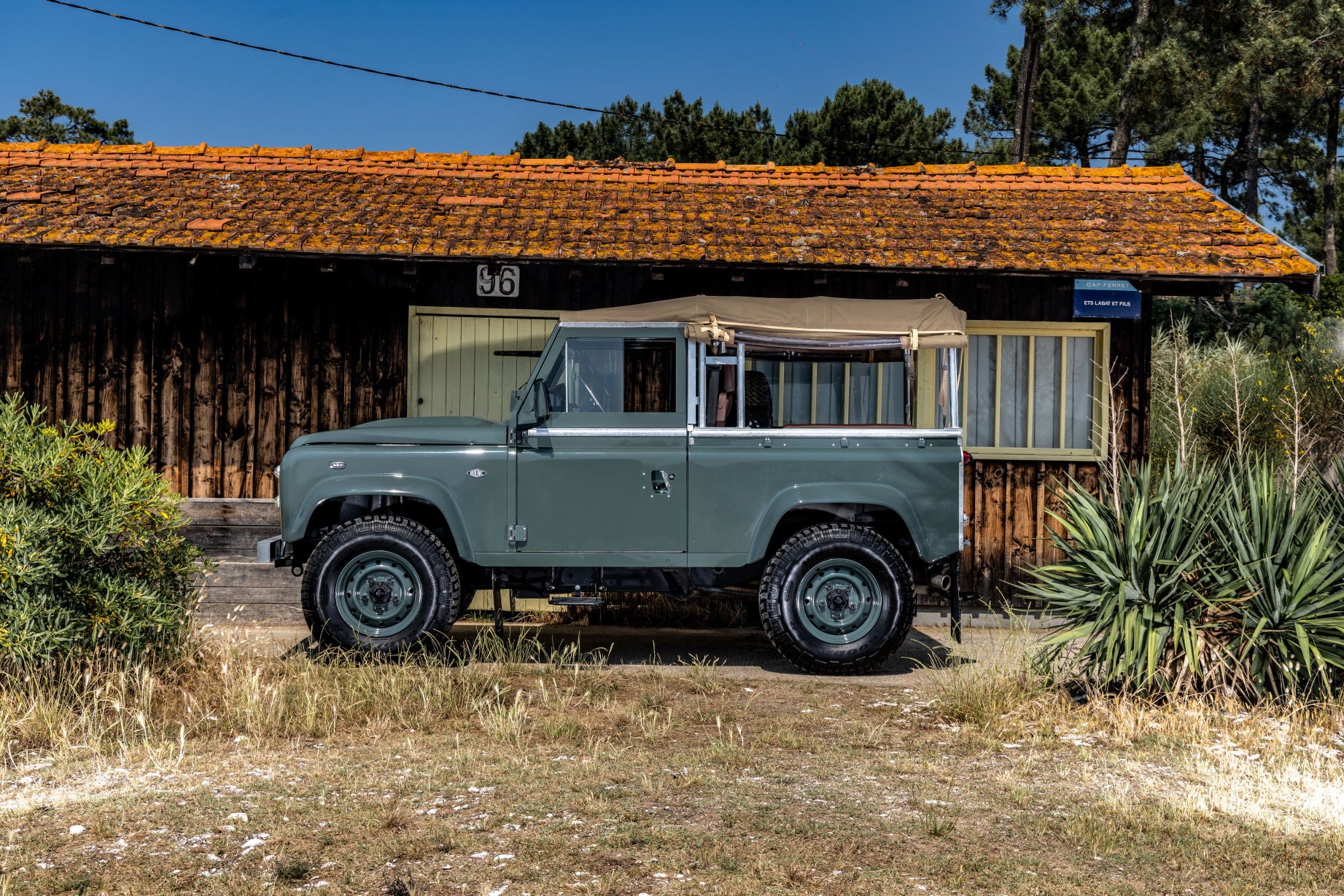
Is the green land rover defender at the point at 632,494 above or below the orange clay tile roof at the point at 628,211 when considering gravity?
below

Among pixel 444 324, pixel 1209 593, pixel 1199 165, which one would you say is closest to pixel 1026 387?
pixel 1209 593

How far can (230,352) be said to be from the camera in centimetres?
1075

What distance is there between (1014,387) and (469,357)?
507 centimetres

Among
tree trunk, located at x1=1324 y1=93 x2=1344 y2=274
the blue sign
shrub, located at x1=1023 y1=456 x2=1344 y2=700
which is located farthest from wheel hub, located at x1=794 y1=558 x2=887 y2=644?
tree trunk, located at x1=1324 y1=93 x2=1344 y2=274

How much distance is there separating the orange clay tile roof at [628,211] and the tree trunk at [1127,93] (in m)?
16.9

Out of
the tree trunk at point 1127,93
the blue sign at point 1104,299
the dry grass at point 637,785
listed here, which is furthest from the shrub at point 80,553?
the tree trunk at point 1127,93

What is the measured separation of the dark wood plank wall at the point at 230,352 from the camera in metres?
10.7

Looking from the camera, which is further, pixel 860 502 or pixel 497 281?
pixel 497 281

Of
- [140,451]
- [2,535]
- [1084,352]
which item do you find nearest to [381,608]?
[140,451]

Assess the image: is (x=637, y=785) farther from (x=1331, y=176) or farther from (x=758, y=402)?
(x=1331, y=176)

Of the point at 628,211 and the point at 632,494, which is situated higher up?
the point at 628,211

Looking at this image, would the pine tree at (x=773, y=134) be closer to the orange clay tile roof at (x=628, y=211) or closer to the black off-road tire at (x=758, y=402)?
the orange clay tile roof at (x=628, y=211)

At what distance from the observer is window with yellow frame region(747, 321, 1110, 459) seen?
35.6 feet

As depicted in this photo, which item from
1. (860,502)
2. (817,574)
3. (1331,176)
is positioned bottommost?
(817,574)
